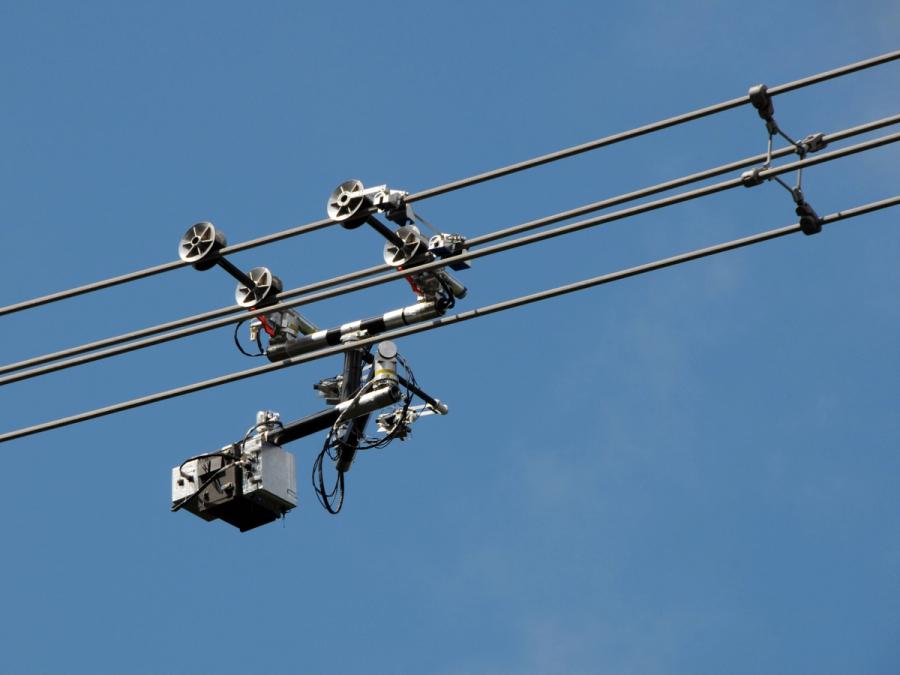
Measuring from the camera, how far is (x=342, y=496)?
21.4 meters

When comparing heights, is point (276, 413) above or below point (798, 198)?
above

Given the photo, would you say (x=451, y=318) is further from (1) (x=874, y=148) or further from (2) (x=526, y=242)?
(1) (x=874, y=148)

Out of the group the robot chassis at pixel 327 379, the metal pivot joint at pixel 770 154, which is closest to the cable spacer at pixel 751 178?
the metal pivot joint at pixel 770 154

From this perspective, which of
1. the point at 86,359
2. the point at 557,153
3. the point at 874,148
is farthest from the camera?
the point at 86,359

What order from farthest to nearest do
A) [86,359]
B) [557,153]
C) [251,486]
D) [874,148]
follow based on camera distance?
[251,486] < [86,359] < [557,153] < [874,148]

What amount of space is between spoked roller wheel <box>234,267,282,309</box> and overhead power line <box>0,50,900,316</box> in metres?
0.28

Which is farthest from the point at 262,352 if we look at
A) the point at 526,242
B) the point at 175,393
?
the point at 526,242

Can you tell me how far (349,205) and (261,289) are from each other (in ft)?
3.90

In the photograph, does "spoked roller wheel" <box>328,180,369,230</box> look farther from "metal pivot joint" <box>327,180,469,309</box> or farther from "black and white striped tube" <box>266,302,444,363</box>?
"black and white striped tube" <box>266,302,444,363</box>

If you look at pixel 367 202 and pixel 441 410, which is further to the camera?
pixel 441 410

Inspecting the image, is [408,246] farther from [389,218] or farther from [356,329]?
[356,329]

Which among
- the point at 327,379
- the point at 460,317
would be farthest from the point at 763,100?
the point at 327,379

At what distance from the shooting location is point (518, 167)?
17891 millimetres

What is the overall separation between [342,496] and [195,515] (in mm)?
1368
